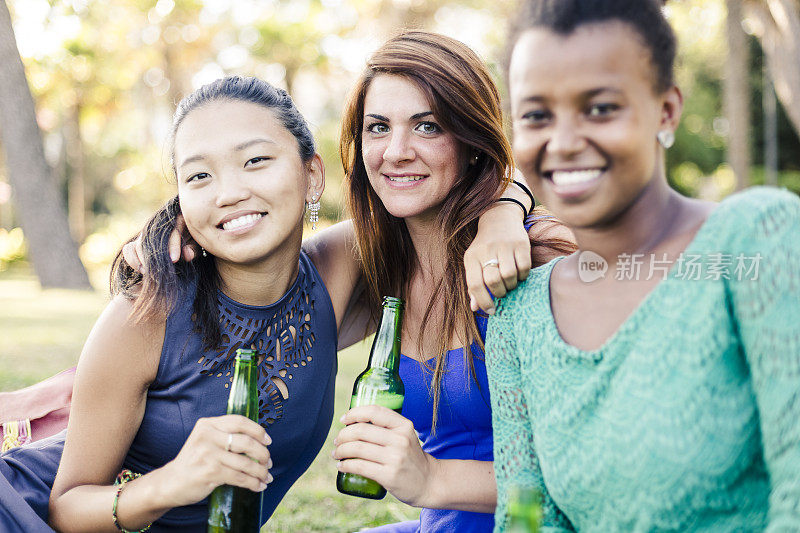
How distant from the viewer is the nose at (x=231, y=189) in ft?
7.80

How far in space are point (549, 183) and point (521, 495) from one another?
0.73 metres

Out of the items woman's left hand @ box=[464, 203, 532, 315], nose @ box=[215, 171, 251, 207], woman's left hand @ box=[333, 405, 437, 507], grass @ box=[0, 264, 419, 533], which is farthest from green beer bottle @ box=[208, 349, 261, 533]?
grass @ box=[0, 264, 419, 533]

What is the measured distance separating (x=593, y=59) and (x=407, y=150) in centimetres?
115

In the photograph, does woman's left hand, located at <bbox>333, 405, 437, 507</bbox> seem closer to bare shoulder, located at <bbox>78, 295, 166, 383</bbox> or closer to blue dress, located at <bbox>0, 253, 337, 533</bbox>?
blue dress, located at <bbox>0, 253, 337, 533</bbox>

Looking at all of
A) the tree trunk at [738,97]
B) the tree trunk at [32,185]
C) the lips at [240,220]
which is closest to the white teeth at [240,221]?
the lips at [240,220]

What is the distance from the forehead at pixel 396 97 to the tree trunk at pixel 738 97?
47.2 ft

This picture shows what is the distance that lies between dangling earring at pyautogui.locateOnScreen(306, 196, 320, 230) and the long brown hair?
0.19 metres

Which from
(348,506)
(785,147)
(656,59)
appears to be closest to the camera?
(656,59)

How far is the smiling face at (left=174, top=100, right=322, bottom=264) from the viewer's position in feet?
7.93

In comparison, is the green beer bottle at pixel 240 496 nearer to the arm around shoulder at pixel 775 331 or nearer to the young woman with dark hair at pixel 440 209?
the young woman with dark hair at pixel 440 209

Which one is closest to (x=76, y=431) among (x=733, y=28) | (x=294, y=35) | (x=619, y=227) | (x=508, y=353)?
(x=508, y=353)

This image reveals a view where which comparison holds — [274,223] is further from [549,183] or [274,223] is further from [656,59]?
[656,59]

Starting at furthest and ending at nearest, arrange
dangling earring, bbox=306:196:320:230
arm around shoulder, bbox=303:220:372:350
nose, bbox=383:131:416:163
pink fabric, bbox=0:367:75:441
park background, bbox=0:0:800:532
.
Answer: park background, bbox=0:0:800:532, arm around shoulder, bbox=303:220:372:350, pink fabric, bbox=0:367:75:441, dangling earring, bbox=306:196:320:230, nose, bbox=383:131:416:163

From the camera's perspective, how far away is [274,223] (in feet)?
8.07
